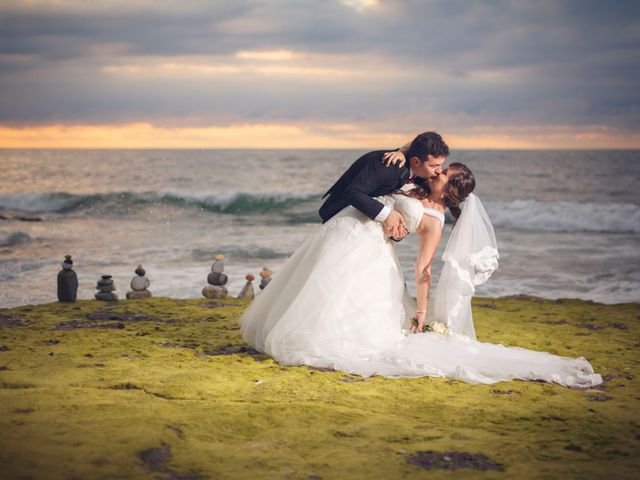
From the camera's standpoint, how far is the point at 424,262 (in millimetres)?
5340

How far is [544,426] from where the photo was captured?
3.76 m

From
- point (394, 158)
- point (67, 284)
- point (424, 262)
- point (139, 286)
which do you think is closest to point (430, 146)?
point (394, 158)

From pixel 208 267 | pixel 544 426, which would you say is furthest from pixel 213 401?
pixel 208 267

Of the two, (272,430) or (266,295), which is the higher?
(266,295)

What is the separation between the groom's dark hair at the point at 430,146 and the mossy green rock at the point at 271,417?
1.68m

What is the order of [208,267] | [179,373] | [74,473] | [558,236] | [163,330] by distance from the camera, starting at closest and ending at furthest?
[74,473]
[179,373]
[163,330]
[208,267]
[558,236]

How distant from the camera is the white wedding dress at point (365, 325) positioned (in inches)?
187

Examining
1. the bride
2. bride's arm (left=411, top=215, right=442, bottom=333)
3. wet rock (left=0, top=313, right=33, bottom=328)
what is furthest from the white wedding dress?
wet rock (left=0, top=313, right=33, bottom=328)

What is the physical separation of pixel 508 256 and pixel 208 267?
651 centimetres

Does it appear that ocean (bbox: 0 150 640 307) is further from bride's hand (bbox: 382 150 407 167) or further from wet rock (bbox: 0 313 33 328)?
bride's hand (bbox: 382 150 407 167)

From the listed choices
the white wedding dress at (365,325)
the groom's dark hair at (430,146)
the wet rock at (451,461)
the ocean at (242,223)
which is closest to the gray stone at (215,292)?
the ocean at (242,223)

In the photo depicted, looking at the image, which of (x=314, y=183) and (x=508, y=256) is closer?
(x=508, y=256)

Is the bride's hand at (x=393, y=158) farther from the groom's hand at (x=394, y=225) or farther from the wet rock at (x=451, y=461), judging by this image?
the wet rock at (x=451, y=461)

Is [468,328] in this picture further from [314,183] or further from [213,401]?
[314,183]
